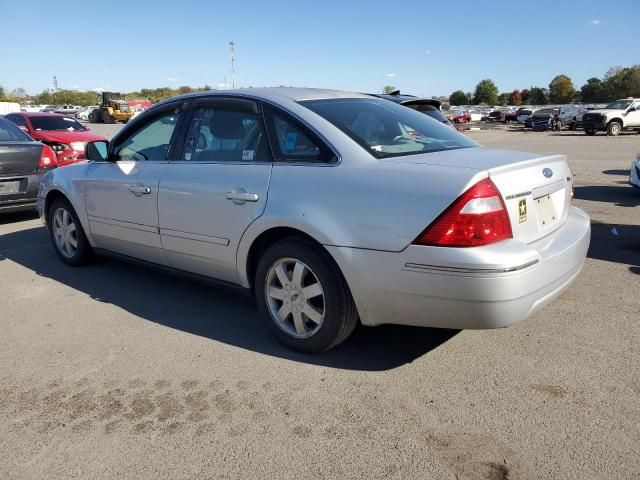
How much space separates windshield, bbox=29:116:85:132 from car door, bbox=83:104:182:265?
828 centimetres

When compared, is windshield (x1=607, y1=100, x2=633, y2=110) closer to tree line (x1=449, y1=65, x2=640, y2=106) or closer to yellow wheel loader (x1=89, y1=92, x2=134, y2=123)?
yellow wheel loader (x1=89, y1=92, x2=134, y2=123)

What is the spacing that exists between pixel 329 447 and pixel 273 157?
5.95ft

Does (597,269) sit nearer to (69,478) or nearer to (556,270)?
(556,270)

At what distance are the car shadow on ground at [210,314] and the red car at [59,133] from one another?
197 inches

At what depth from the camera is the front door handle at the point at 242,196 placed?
349 centimetres

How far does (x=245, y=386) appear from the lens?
3.12 meters

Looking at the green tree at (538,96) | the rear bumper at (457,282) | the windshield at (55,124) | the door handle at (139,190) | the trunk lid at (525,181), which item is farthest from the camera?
the green tree at (538,96)

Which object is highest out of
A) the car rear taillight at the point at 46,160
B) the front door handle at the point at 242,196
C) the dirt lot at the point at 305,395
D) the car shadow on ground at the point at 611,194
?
the front door handle at the point at 242,196

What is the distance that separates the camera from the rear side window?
331cm

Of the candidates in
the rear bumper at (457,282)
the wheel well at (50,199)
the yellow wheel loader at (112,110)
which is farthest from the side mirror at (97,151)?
the yellow wheel loader at (112,110)

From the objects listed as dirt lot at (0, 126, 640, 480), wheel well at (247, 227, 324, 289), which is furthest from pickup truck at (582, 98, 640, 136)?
wheel well at (247, 227, 324, 289)

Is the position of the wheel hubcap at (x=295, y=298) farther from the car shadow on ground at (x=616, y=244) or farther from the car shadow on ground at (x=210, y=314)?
the car shadow on ground at (x=616, y=244)

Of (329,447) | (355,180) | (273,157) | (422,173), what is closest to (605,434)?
(329,447)

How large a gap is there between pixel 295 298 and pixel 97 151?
262 centimetres
